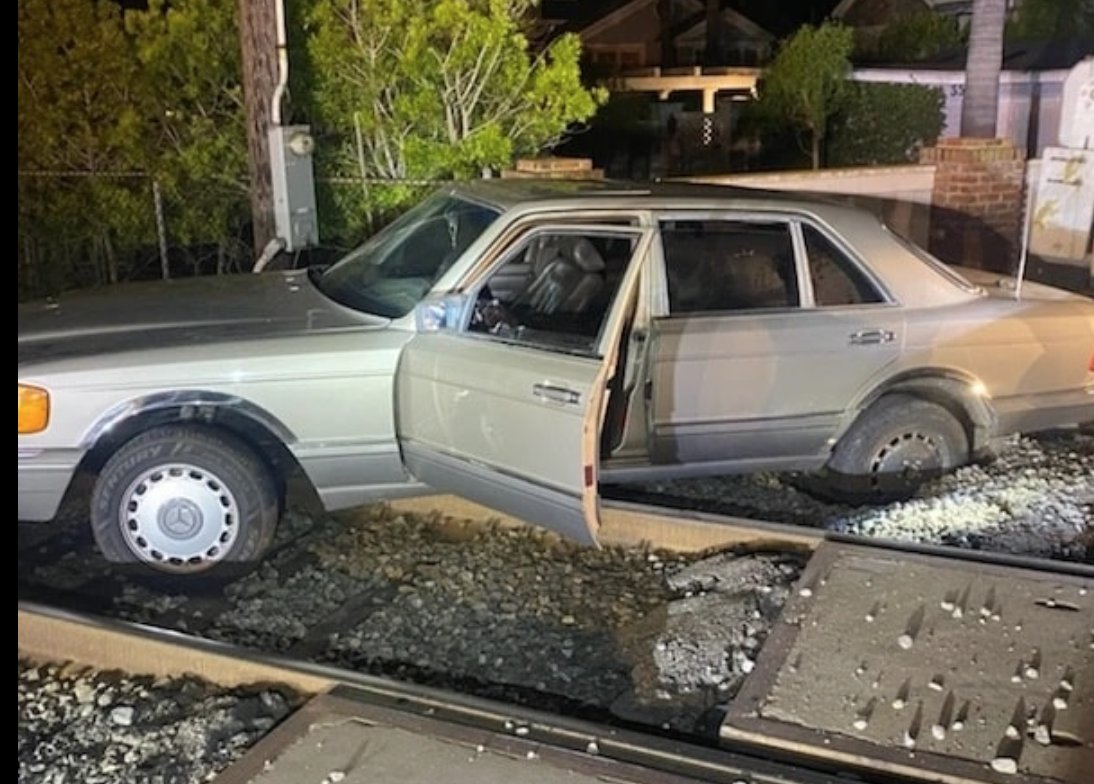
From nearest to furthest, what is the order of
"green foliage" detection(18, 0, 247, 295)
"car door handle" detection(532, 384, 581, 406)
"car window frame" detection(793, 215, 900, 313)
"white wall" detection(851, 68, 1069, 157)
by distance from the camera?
1. "car door handle" detection(532, 384, 581, 406)
2. "car window frame" detection(793, 215, 900, 313)
3. "green foliage" detection(18, 0, 247, 295)
4. "white wall" detection(851, 68, 1069, 157)

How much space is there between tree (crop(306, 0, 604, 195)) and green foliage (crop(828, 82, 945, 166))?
26.3ft

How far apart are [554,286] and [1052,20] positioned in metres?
18.5

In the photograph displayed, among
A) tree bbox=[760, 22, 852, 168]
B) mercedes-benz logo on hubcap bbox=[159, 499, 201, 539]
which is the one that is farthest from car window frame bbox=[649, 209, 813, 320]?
tree bbox=[760, 22, 852, 168]

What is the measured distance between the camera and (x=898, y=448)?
6.41m

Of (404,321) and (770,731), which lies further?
(404,321)

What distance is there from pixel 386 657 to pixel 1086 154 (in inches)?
372

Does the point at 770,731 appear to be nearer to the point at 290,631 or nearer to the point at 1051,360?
the point at 290,631

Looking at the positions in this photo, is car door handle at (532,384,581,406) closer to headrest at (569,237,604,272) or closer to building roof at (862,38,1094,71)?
headrest at (569,237,604,272)

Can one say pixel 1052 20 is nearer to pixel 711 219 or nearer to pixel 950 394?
pixel 950 394

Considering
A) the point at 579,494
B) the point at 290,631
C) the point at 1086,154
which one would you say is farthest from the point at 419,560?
the point at 1086,154

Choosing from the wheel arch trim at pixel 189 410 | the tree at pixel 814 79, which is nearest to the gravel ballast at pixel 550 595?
the wheel arch trim at pixel 189 410

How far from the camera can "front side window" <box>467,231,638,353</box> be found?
558cm

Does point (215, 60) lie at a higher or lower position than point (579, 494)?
higher

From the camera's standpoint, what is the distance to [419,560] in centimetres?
603
